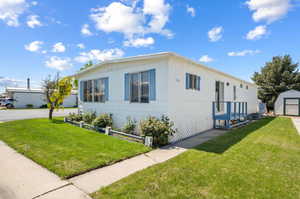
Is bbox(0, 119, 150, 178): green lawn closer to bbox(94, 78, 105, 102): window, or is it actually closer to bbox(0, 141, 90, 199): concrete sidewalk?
bbox(0, 141, 90, 199): concrete sidewalk

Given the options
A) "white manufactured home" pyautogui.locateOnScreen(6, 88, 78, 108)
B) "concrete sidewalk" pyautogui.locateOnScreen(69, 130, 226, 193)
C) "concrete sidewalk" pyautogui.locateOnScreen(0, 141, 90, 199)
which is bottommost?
"concrete sidewalk" pyautogui.locateOnScreen(69, 130, 226, 193)

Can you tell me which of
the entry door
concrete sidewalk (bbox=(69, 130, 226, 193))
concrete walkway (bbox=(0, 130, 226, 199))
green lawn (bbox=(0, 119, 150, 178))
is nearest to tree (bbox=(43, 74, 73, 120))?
green lawn (bbox=(0, 119, 150, 178))

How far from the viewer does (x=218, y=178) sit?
3135mm

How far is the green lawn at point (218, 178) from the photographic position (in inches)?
103

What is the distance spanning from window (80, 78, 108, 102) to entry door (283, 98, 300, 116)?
19.4 m

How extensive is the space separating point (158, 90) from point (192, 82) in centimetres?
211

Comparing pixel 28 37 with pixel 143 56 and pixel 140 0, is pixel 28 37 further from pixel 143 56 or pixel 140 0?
pixel 143 56

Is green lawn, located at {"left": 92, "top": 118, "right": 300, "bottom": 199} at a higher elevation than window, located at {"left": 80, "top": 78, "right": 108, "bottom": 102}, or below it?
below

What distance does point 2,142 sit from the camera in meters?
5.77

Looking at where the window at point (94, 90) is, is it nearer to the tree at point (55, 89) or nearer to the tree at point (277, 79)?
the tree at point (55, 89)

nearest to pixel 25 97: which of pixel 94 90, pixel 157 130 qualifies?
pixel 94 90

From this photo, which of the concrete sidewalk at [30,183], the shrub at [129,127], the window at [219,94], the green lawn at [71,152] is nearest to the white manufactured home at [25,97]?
the green lawn at [71,152]

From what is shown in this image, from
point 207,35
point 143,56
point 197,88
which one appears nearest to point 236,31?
point 207,35

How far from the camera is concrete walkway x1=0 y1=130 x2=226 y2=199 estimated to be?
2628 millimetres
